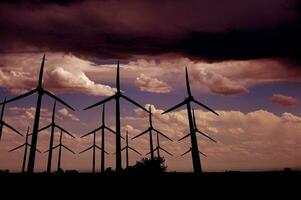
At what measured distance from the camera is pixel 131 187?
39.3 m

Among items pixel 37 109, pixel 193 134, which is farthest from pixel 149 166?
pixel 37 109

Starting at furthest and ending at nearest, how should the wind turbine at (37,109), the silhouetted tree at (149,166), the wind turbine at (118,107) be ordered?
the silhouetted tree at (149,166)
the wind turbine at (118,107)
the wind turbine at (37,109)

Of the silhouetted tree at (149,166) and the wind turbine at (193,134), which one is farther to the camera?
the silhouetted tree at (149,166)

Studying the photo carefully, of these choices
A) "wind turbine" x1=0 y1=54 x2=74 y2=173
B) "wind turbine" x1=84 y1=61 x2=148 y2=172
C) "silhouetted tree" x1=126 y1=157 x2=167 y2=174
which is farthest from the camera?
"silhouetted tree" x1=126 y1=157 x2=167 y2=174

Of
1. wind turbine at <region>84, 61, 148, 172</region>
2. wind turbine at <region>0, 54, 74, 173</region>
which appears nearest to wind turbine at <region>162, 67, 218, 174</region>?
wind turbine at <region>84, 61, 148, 172</region>

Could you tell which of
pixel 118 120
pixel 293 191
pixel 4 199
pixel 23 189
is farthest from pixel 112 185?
pixel 118 120

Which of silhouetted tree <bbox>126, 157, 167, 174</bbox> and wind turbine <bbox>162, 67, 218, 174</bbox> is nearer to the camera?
wind turbine <bbox>162, 67, 218, 174</bbox>

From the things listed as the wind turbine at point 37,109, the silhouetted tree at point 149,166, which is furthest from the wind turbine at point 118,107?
the silhouetted tree at point 149,166

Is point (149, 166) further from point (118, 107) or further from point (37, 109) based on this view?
point (37, 109)

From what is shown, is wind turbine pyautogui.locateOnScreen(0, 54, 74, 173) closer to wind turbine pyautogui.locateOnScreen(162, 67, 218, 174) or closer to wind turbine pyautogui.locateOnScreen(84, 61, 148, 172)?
Answer: wind turbine pyautogui.locateOnScreen(84, 61, 148, 172)

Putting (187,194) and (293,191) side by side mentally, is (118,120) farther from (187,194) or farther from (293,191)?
(293,191)

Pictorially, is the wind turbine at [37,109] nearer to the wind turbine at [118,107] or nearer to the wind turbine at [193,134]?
the wind turbine at [118,107]

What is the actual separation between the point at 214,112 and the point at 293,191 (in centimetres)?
4333

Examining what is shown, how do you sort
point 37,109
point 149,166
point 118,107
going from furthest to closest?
point 149,166 → point 118,107 → point 37,109
